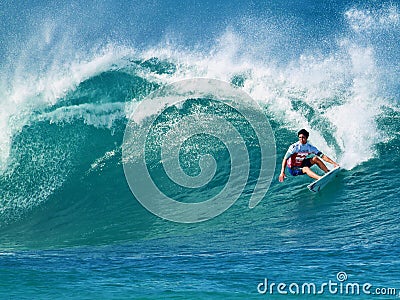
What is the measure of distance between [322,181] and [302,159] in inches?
25.2

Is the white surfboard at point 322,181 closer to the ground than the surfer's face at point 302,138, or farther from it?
closer to the ground

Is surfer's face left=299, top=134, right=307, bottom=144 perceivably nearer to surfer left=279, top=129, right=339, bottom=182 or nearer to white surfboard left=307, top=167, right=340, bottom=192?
surfer left=279, top=129, right=339, bottom=182

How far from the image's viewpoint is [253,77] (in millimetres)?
17297

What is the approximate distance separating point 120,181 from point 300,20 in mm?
17025

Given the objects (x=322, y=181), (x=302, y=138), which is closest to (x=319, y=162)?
(x=322, y=181)

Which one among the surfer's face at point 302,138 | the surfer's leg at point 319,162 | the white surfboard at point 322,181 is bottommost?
the white surfboard at point 322,181

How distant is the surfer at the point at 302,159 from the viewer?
1184cm

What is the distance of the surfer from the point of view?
11.8 meters

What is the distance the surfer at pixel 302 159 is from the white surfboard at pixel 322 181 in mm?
141

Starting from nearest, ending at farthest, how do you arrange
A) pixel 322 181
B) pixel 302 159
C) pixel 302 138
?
pixel 322 181 < pixel 302 138 < pixel 302 159

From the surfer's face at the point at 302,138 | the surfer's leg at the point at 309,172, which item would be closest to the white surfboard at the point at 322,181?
the surfer's leg at the point at 309,172

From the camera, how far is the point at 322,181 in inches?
458

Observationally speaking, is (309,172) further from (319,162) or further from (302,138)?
(302,138)

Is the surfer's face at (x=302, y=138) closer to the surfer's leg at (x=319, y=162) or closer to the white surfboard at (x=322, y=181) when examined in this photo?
the surfer's leg at (x=319, y=162)
